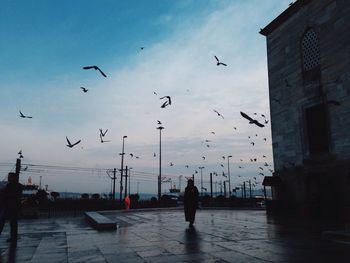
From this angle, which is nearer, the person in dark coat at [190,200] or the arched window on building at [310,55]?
the person in dark coat at [190,200]

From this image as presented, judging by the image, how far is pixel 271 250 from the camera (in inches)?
305

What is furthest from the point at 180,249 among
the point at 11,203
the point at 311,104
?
the point at 311,104

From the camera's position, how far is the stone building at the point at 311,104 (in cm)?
2048

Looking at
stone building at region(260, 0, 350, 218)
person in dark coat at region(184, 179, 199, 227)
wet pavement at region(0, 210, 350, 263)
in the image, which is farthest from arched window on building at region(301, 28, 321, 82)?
wet pavement at region(0, 210, 350, 263)

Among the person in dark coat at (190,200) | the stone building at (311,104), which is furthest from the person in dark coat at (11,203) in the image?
the stone building at (311,104)

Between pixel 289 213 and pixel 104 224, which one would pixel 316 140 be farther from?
pixel 104 224

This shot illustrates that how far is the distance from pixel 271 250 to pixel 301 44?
20177mm

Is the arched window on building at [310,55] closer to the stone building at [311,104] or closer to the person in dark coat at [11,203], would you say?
the stone building at [311,104]

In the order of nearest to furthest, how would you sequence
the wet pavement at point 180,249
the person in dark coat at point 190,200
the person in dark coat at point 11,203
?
1. the wet pavement at point 180,249
2. the person in dark coat at point 11,203
3. the person in dark coat at point 190,200

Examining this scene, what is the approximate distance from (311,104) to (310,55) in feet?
11.5

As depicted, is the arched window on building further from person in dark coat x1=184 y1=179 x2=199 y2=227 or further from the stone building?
person in dark coat x1=184 y1=179 x2=199 y2=227

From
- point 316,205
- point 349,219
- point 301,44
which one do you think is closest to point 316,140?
point 316,205

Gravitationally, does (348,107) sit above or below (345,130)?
above

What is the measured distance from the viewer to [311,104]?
22859 mm
